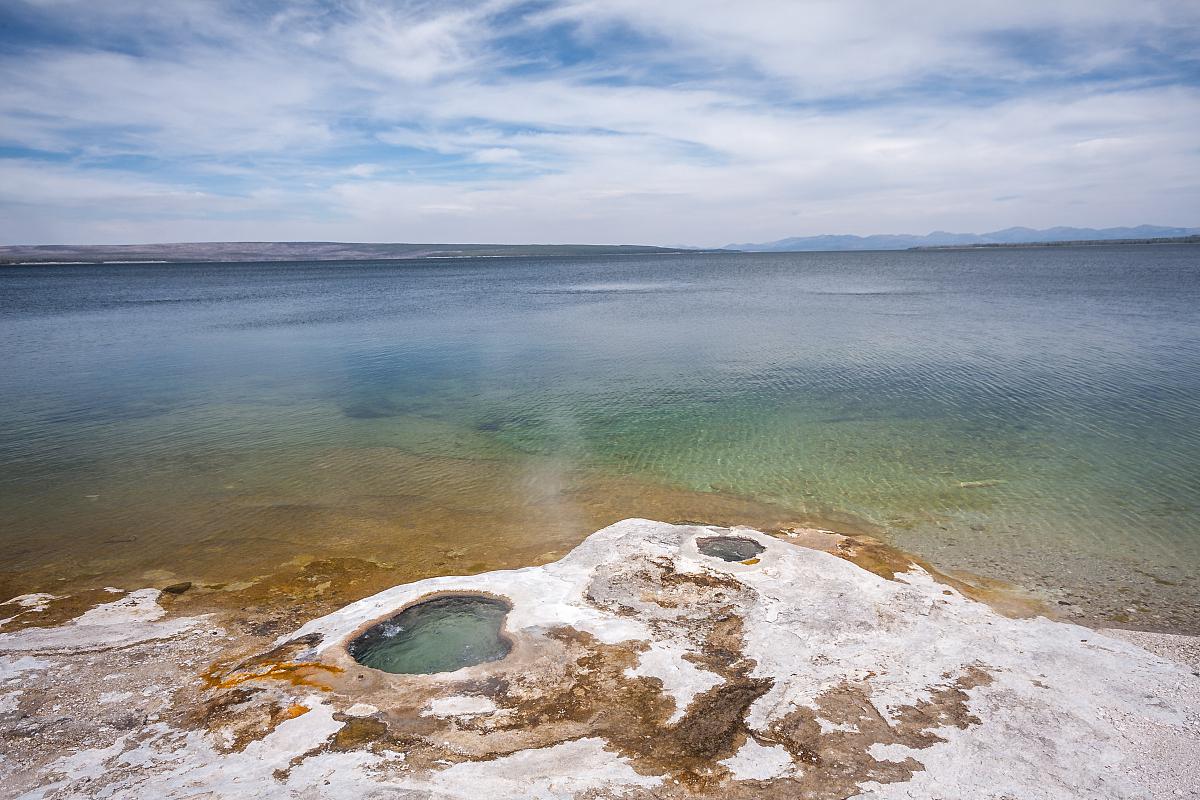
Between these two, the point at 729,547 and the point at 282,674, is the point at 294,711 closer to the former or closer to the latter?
the point at 282,674

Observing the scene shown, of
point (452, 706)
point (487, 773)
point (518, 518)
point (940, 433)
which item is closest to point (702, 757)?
point (487, 773)

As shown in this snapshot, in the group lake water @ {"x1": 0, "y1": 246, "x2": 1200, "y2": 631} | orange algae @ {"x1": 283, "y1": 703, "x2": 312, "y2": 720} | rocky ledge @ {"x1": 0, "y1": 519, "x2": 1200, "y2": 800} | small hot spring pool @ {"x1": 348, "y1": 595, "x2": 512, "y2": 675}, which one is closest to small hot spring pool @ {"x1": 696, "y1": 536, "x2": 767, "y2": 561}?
rocky ledge @ {"x1": 0, "y1": 519, "x2": 1200, "y2": 800}

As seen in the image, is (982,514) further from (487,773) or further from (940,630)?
(487,773)

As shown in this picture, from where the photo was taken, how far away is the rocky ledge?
21.0ft

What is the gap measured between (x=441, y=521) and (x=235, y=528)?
4.71 m

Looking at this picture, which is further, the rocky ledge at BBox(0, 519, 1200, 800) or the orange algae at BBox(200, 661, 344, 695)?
the orange algae at BBox(200, 661, 344, 695)

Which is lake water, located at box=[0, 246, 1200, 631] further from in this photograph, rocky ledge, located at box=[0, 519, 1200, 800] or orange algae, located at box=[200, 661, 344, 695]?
orange algae, located at box=[200, 661, 344, 695]

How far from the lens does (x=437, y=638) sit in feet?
31.2

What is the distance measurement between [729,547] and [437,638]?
5.77 metres

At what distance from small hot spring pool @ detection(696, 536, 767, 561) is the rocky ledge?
1.22 metres

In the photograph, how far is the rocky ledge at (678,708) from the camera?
640 cm

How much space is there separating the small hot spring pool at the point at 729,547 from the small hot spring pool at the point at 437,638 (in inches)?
163

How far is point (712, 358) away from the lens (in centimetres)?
3203

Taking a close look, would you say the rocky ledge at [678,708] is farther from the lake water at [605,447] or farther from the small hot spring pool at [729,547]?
the lake water at [605,447]
